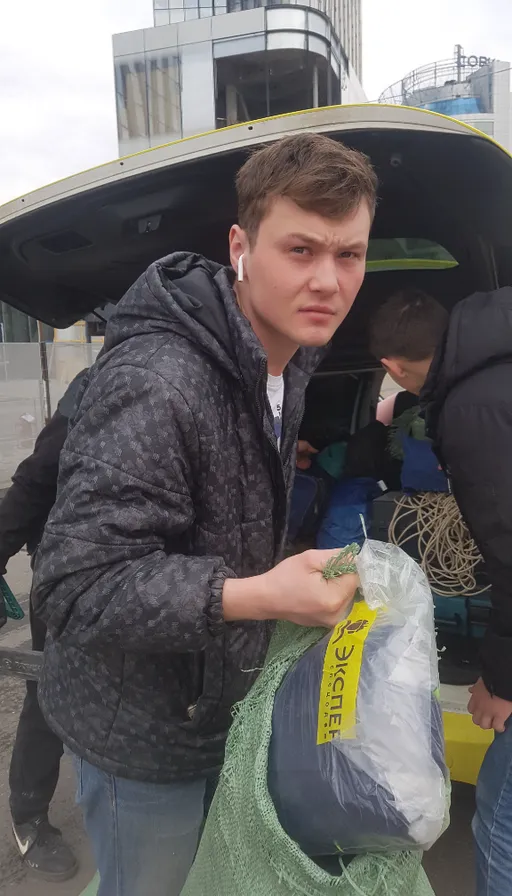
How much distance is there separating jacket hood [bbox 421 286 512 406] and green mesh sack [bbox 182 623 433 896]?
86cm

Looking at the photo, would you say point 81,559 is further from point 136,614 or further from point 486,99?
point 486,99

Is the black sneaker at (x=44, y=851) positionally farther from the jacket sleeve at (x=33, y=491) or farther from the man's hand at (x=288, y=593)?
the man's hand at (x=288, y=593)

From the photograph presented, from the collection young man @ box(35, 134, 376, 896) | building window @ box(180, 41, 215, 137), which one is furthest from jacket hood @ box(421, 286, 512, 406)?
building window @ box(180, 41, 215, 137)

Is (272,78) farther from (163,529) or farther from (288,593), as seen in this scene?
(288,593)

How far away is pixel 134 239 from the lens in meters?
2.24

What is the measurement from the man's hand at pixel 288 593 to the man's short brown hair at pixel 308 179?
25.9 inches

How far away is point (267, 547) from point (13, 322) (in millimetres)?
15892

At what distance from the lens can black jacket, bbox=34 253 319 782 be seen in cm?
106

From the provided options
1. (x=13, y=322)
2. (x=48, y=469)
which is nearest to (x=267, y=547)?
(x=48, y=469)

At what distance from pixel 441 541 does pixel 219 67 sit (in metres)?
27.8

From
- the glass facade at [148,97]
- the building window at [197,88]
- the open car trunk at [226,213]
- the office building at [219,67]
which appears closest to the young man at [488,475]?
the open car trunk at [226,213]

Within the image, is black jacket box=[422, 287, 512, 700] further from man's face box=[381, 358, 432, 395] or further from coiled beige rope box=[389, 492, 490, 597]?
coiled beige rope box=[389, 492, 490, 597]

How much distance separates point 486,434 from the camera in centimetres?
165

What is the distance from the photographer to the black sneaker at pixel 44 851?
8.27ft
